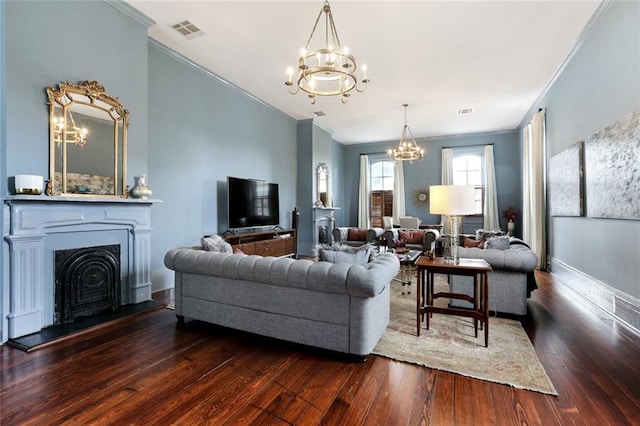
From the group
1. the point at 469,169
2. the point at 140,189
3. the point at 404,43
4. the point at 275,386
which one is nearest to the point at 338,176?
the point at 469,169

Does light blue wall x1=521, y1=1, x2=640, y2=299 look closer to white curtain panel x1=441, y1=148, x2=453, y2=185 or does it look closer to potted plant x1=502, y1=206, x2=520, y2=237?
potted plant x1=502, y1=206, x2=520, y2=237

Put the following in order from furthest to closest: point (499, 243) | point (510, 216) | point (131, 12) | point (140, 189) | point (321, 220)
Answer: point (510, 216)
point (321, 220)
point (499, 243)
point (140, 189)
point (131, 12)

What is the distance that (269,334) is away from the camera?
273cm

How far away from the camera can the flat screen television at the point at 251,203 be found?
5594 millimetres

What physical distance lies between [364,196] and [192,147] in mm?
6693

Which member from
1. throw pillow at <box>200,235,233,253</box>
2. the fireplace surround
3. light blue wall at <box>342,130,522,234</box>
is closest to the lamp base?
throw pillow at <box>200,235,233,253</box>

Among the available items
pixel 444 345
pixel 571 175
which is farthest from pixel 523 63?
pixel 444 345

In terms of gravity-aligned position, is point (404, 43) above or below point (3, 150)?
above

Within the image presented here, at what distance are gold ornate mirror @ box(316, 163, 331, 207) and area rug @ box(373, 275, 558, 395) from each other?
533 centimetres

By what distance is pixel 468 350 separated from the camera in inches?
102

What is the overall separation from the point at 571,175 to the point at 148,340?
A: 5695mm

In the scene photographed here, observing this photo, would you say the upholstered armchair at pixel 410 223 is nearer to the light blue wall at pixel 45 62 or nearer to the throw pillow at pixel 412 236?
the throw pillow at pixel 412 236

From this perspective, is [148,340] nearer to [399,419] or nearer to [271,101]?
[399,419]

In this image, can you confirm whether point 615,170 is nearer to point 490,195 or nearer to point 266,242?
point 266,242
